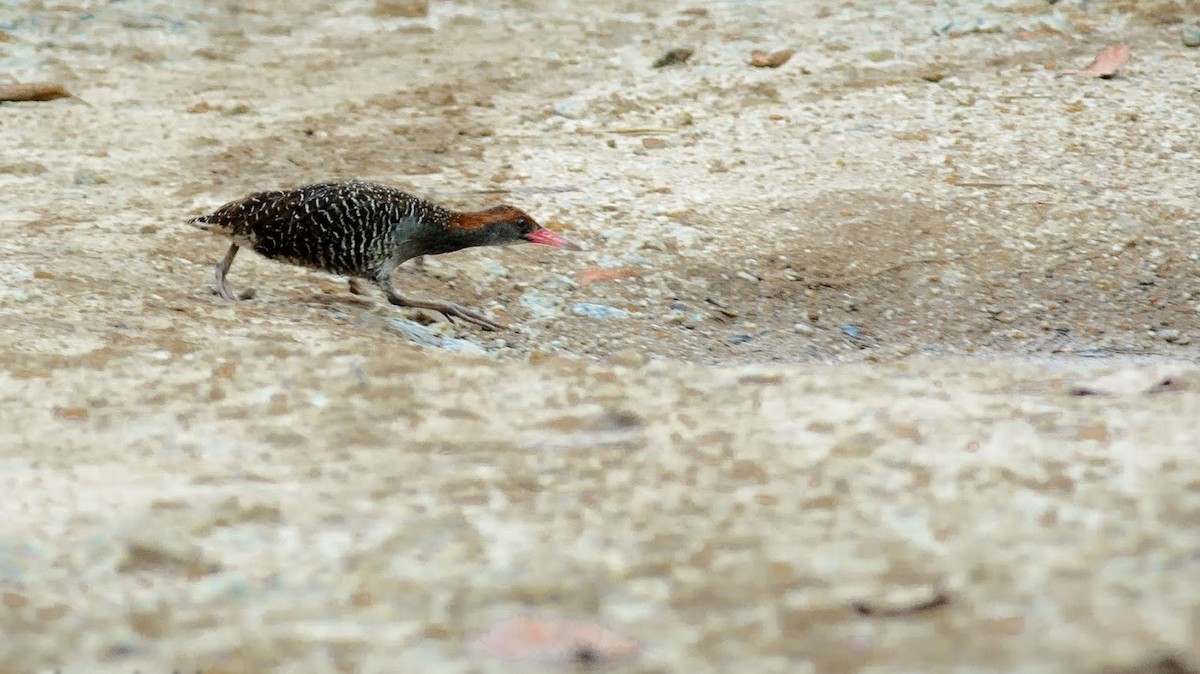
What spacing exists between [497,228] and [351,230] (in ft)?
2.28

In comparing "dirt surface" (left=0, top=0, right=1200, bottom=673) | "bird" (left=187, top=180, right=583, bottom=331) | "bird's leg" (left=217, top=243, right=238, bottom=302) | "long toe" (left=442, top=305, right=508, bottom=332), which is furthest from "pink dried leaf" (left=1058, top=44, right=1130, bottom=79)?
"bird's leg" (left=217, top=243, right=238, bottom=302)

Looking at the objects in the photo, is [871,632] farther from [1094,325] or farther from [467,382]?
[1094,325]

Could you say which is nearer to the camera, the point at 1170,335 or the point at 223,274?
the point at 223,274

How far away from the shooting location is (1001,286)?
20.5 ft

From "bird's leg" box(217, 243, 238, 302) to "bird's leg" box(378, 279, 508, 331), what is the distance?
0.56 meters

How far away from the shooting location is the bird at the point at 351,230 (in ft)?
17.9

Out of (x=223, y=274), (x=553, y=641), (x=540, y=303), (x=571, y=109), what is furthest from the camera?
(x=571, y=109)

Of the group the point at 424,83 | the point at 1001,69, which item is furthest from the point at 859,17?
the point at 424,83

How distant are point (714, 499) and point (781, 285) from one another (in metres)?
3.10

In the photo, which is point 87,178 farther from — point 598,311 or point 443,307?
point 598,311

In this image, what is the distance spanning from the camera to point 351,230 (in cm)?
546

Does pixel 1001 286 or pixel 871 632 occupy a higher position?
pixel 871 632

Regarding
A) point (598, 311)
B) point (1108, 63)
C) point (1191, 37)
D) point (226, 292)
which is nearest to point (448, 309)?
point (598, 311)

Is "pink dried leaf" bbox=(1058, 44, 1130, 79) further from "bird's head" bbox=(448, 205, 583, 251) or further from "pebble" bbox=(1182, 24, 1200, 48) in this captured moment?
"bird's head" bbox=(448, 205, 583, 251)
